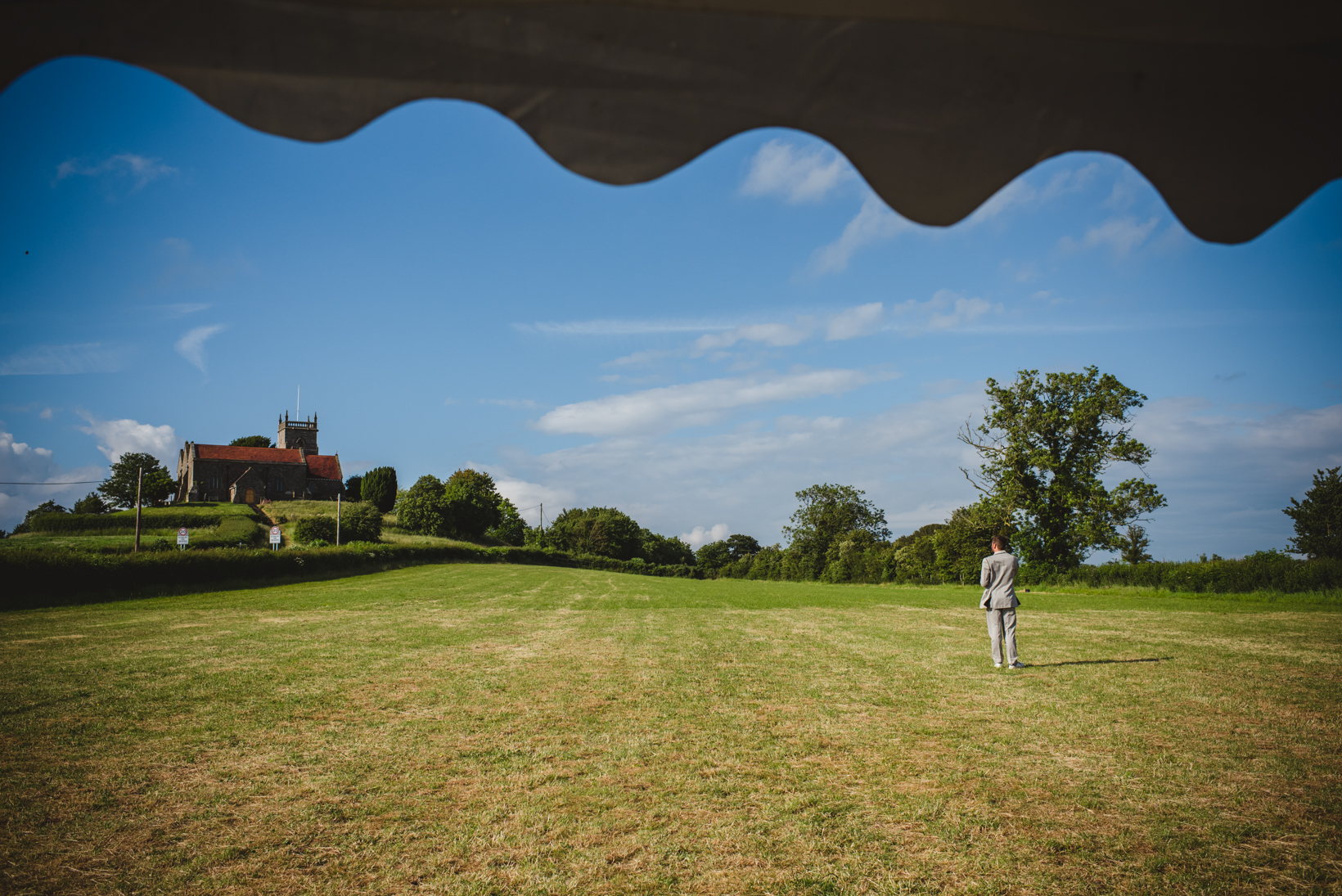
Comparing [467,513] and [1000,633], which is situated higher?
[467,513]

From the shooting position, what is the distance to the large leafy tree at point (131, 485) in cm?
8150

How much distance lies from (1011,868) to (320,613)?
20.6 metres

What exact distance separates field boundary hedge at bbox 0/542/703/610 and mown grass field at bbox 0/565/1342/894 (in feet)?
43.2

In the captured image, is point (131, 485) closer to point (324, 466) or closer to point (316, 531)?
point (324, 466)

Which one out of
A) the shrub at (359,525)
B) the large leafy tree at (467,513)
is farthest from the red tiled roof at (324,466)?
the shrub at (359,525)

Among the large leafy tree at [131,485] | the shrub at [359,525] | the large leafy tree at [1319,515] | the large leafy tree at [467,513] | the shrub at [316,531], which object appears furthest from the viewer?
the large leafy tree at [131,485]

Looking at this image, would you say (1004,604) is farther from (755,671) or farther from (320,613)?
(320,613)

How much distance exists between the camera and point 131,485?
82.4m

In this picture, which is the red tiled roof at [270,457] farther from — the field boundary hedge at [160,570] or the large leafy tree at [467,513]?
the field boundary hedge at [160,570]

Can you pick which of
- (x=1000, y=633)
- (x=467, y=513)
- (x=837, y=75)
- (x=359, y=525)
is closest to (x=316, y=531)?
(x=359, y=525)

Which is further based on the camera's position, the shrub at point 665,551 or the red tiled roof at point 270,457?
the shrub at point 665,551

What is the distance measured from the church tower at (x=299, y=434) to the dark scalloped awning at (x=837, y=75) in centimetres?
11804

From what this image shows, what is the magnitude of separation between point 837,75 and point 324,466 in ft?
339

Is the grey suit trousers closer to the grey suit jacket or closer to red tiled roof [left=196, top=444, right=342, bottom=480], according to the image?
the grey suit jacket
